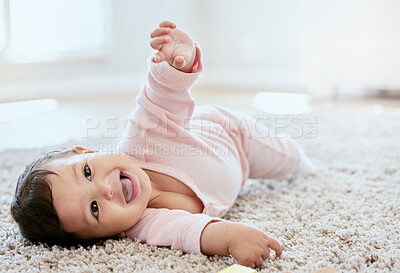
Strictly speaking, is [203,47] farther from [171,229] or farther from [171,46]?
[171,229]

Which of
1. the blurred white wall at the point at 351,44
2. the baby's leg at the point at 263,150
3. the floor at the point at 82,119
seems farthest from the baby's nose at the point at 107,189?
the blurred white wall at the point at 351,44

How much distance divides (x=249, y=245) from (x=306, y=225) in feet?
0.65

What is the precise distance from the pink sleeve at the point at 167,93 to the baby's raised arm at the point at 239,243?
1.00 ft

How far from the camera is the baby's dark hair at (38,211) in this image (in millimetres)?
758

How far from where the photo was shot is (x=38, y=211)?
0.76 metres

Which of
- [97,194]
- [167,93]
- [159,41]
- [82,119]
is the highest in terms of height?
[159,41]

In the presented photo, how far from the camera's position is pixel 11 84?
2725mm

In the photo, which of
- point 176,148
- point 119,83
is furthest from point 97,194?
point 119,83

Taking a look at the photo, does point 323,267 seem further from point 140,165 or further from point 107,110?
point 107,110

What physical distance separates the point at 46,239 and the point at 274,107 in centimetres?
180

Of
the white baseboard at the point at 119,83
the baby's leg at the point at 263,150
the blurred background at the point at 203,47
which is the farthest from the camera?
the white baseboard at the point at 119,83

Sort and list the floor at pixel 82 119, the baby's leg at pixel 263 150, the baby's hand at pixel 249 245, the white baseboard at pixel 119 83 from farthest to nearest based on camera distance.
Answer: the white baseboard at pixel 119 83 < the floor at pixel 82 119 < the baby's leg at pixel 263 150 < the baby's hand at pixel 249 245

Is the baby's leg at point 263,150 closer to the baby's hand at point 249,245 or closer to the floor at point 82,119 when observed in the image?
the baby's hand at point 249,245

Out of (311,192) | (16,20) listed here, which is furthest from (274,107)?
(16,20)
